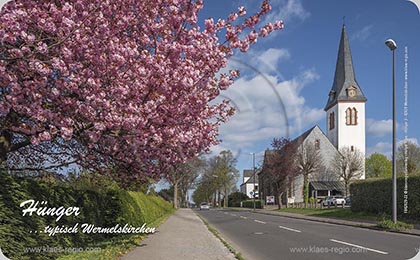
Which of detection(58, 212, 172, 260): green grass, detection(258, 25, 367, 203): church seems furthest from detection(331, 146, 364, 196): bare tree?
detection(58, 212, 172, 260): green grass

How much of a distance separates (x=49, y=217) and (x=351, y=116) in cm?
677

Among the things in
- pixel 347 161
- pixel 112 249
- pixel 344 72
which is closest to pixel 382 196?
pixel 347 161

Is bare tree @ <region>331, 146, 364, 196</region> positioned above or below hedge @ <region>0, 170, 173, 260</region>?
above

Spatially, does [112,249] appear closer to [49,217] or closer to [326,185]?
[49,217]

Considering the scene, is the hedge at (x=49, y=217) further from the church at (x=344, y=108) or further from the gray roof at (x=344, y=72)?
the gray roof at (x=344, y=72)

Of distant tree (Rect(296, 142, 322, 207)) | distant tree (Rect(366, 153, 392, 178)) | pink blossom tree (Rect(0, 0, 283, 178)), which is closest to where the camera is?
pink blossom tree (Rect(0, 0, 283, 178))

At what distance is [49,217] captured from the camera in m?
6.92

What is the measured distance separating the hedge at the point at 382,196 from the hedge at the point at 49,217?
16080mm

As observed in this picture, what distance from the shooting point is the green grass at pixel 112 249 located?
722 cm

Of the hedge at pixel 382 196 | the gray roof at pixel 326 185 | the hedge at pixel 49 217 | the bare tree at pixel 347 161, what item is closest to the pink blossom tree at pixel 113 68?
the hedge at pixel 49 217

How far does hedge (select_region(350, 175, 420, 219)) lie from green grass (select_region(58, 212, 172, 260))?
16.3 meters

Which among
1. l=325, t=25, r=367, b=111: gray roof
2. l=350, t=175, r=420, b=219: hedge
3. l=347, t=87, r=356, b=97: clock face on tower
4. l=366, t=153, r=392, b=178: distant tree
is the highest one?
l=325, t=25, r=367, b=111: gray roof

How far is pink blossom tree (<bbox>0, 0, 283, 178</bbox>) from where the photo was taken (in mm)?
5895

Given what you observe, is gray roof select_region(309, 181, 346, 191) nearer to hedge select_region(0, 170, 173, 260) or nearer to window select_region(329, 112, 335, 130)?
window select_region(329, 112, 335, 130)
